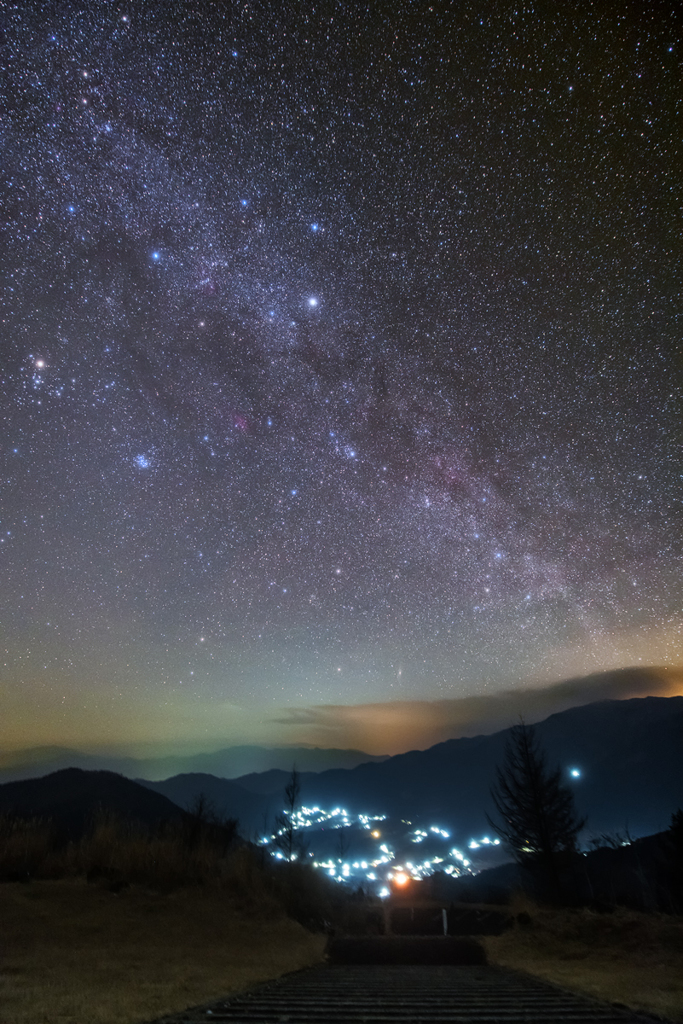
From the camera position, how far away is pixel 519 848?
1218 inches

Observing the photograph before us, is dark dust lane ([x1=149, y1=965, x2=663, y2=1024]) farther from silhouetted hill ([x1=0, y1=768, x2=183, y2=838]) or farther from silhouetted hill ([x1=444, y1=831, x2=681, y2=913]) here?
silhouetted hill ([x1=0, y1=768, x2=183, y2=838])

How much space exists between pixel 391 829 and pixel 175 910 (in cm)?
14026

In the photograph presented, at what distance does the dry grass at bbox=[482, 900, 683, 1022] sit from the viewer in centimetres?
812

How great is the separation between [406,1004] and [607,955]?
30.4 feet

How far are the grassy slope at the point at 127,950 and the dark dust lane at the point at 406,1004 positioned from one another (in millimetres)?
849

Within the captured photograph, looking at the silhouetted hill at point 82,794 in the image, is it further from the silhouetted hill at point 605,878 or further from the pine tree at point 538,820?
the pine tree at point 538,820

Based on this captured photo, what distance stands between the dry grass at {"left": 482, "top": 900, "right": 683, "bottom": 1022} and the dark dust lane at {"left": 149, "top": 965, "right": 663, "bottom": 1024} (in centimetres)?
75

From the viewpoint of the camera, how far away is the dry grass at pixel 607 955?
812 cm

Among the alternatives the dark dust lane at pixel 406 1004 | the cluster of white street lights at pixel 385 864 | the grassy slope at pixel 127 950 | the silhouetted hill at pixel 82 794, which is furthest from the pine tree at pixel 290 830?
the silhouetted hill at pixel 82 794

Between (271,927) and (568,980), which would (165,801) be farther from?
(568,980)

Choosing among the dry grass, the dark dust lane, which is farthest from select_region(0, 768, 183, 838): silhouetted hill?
the dark dust lane

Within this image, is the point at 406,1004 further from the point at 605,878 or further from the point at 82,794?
the point at 82,794

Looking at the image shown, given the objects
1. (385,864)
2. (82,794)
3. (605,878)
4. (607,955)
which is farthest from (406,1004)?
(82,794)

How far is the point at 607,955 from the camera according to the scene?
13.0 m
